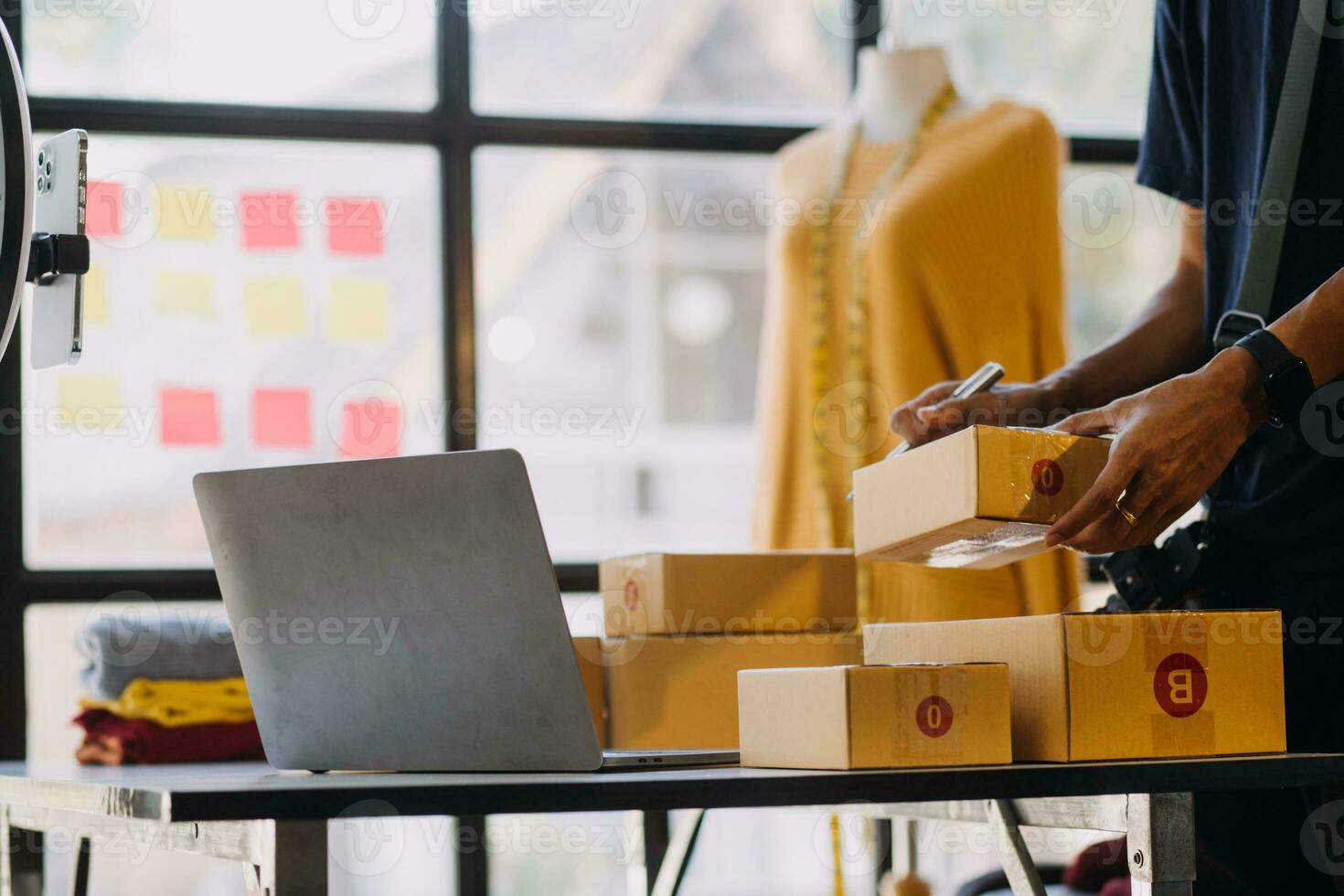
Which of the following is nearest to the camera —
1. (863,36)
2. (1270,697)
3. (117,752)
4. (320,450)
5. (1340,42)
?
(1270,697)

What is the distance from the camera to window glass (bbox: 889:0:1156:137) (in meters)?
2.87

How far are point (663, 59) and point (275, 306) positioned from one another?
0.85 metres

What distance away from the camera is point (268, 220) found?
8.52 feet

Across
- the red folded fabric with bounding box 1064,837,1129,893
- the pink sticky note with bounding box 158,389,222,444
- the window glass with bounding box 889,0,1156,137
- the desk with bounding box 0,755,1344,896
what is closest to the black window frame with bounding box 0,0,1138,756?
the pink sticky note with bounding box 158,389,222,444

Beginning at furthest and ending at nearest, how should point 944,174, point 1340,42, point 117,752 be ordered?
point 944,174 → point 117,752 → point 1340,42

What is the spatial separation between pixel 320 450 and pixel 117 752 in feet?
2.73

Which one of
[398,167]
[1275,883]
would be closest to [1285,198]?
[1275,883]

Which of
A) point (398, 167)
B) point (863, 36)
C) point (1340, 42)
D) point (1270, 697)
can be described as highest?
point (863, 36)

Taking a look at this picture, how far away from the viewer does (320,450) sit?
8.48 feet

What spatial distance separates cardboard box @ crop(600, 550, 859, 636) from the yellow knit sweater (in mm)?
714

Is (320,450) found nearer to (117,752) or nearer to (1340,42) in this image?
(117,752)

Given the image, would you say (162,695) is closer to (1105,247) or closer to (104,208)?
(104,208)

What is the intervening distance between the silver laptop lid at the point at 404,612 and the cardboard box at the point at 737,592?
0.34 meters

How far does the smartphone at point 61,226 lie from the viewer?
4.06 ft
